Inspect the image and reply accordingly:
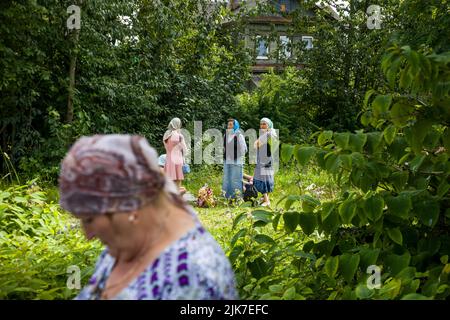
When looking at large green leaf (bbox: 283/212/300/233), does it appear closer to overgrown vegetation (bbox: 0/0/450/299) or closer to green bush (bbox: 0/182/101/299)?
overgrown vegetation (bbox: 0/0/450/299)

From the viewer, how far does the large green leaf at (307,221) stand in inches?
144

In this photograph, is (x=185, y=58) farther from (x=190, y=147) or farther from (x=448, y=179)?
(x=448, y=179)

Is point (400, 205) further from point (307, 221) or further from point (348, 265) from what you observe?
→ point (307, 221)

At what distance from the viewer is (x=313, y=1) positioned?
18.4 meters

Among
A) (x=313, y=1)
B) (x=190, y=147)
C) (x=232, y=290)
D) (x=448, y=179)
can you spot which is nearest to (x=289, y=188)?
(x=190, y=147)

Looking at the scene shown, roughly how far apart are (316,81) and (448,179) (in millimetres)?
15631

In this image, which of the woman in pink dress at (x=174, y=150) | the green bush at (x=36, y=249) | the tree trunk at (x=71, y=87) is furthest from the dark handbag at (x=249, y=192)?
the tree trunk at (x=71, y=87)

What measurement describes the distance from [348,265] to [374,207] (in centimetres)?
33

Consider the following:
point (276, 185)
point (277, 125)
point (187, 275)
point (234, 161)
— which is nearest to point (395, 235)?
point (187, 275)

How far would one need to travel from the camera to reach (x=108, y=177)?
62.4 inches

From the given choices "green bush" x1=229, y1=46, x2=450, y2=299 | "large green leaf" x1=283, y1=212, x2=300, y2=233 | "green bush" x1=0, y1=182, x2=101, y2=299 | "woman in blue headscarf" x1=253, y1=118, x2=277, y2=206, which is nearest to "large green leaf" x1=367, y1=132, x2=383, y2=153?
"green bush" x1=229, y1=46, x2=450, y2=299

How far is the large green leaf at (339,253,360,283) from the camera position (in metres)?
3.35

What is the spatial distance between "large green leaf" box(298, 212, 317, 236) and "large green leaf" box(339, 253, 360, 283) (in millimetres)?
288

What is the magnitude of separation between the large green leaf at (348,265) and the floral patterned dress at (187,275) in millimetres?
1786
